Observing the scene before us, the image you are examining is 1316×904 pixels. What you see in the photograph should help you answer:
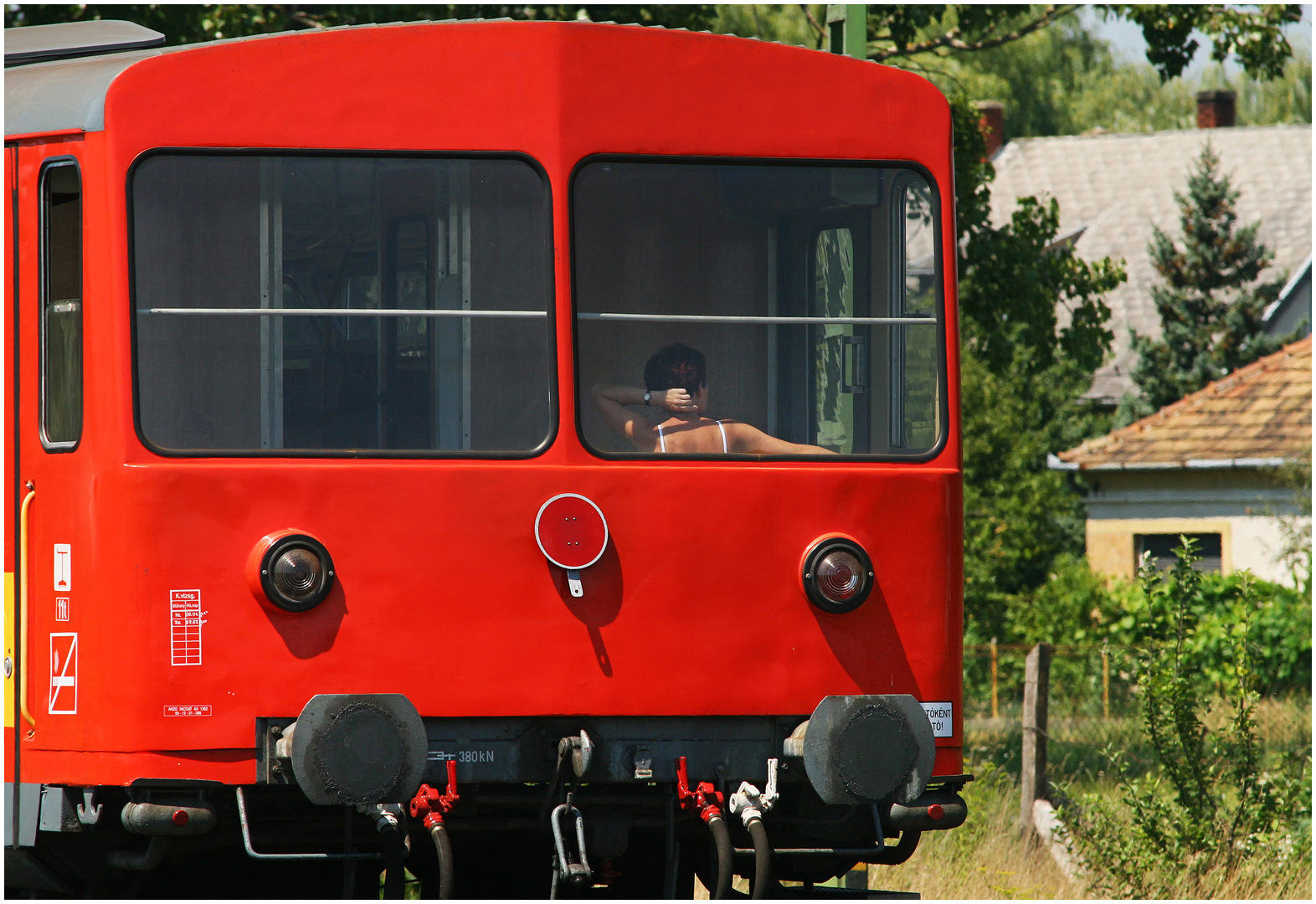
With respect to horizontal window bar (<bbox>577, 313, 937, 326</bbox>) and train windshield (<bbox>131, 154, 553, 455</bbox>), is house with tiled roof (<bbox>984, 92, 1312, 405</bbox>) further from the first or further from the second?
train windshield (<bbox>131, 154, 553, 455</bbox>)

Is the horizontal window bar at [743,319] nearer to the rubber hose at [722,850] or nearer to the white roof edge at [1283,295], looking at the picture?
the rubber hose at [722,850]

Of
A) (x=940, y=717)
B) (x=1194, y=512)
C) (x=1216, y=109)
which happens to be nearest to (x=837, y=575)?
(x=940, y=717)

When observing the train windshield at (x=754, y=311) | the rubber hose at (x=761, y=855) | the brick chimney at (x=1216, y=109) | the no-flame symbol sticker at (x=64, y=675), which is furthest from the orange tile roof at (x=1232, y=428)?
the brick chimney at (x=1216, y=109)

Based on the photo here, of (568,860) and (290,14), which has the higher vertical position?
(290,14)

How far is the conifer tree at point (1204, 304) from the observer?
1229 inches

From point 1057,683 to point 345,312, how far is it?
52.9ft

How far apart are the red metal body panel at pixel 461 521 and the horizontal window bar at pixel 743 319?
137mm

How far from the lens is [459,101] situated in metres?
5.36

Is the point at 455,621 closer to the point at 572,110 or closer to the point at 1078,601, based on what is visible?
the point at 572,110

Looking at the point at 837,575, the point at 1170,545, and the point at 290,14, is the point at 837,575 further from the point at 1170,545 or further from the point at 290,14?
the point at 1170,545

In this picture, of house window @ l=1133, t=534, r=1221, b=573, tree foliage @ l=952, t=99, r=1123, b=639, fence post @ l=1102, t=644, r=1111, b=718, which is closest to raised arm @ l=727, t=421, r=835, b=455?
tree foliage @ l=952, t=99, r=1123, b=639

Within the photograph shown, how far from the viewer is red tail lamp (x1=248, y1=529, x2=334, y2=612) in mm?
5059

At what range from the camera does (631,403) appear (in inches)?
214

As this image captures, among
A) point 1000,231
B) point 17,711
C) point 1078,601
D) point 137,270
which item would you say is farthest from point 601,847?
point 1078,601
